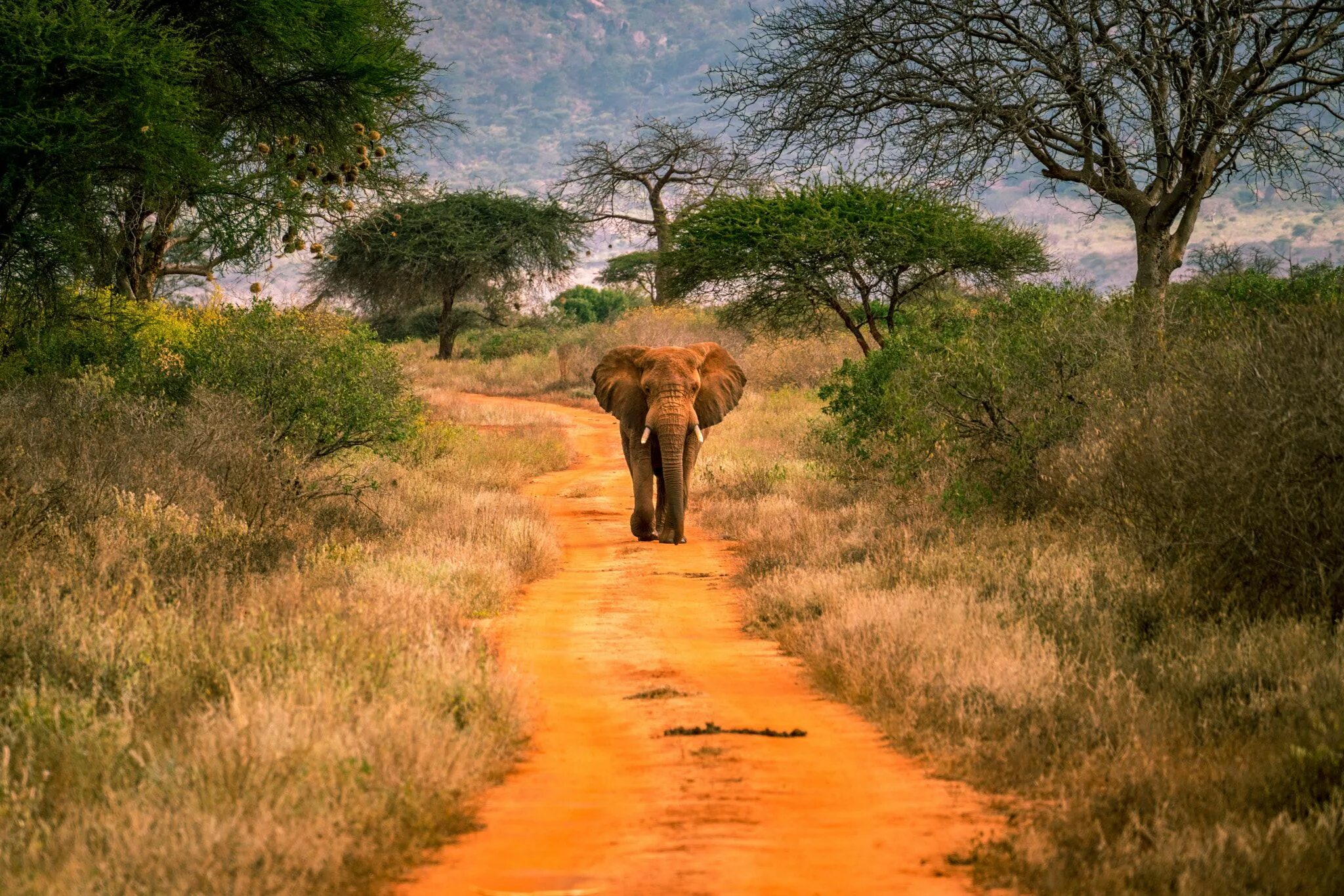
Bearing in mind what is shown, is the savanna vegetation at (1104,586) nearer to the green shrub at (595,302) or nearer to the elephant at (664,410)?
the elephant at (664,410)

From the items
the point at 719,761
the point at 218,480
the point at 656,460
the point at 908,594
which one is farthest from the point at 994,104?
the point at 719,761

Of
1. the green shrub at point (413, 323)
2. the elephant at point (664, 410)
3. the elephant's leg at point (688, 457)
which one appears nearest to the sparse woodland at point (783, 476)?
the elephant's leg at point (688, 457)

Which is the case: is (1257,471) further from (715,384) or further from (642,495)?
(715,384)

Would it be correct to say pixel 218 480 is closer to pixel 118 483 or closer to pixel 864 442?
pixel 118 483

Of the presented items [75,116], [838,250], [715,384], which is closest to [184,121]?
[75,116]

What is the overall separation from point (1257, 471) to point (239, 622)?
6.04m

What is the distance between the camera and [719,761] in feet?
19.9

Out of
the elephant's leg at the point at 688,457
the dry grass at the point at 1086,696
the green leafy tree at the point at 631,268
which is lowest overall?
the dry grass at the point at 1086,696

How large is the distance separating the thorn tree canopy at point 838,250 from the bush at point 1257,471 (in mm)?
13885

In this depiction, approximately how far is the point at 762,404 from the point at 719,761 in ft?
76.3

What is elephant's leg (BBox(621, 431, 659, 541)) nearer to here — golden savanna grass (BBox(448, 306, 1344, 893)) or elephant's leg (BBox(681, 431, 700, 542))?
elephant's leg (BBox(681, 431, 700, 542))

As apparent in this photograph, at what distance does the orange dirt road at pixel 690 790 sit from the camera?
4.65 m

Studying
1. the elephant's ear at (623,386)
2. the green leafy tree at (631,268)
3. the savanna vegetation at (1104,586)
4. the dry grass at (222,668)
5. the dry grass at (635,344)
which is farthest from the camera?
the green leafy tree at (631,268)

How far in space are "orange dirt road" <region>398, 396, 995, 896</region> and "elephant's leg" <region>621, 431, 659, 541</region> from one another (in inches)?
166
